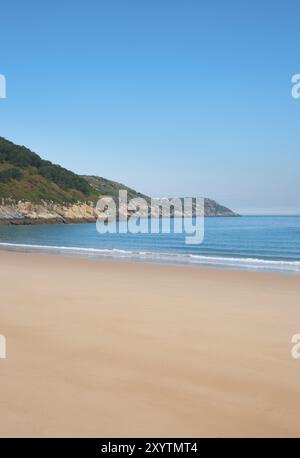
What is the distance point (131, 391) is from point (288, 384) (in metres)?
2.00

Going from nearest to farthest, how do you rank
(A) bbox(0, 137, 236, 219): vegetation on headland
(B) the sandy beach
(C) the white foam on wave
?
(B) the sandy beach, (C) the white foam on wave, (A) bbox(0, 137, 236, 219): vegetation on headland

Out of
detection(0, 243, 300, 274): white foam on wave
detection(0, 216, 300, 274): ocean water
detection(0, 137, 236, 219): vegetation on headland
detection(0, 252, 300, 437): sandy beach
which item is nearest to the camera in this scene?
detection(0, 252, 300, 437): sandy beach

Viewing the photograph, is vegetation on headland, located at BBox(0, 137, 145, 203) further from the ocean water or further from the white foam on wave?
the white foam on wave

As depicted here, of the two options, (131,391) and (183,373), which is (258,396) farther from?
(131,391)

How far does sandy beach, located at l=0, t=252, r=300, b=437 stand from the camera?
14.8ft

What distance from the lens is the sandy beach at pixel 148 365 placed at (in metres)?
4.50

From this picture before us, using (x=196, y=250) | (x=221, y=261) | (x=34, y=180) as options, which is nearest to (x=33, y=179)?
(x=34, y=180)

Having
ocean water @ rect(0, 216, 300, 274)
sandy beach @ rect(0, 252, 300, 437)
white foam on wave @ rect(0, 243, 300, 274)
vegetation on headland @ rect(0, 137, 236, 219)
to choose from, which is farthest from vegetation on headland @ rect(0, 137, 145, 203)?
sandy beach @ rect(0, 252, 300, 437)

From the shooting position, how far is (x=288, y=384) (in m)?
5.67

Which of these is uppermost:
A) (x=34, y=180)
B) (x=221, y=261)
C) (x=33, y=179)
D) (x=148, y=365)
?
(x=33, y=179)

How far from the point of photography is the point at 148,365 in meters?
6.27

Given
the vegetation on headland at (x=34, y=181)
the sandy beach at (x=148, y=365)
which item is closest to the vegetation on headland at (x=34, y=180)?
the vegetation on headland at (x=34, y=181)

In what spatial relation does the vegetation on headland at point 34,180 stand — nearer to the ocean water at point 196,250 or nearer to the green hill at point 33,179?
the green hill at point 33,179

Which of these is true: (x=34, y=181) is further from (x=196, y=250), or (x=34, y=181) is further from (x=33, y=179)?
(x=196, y=250)
